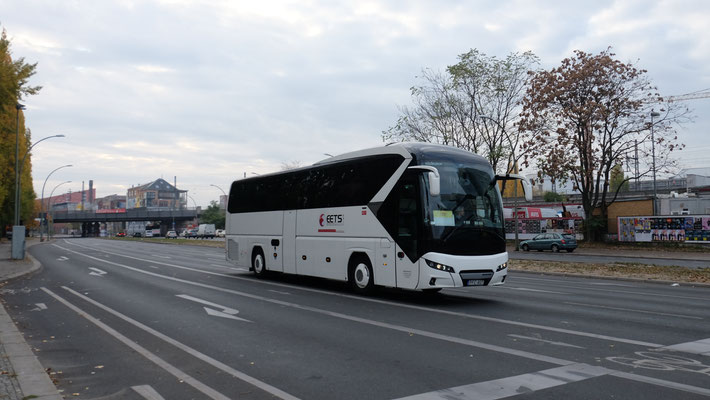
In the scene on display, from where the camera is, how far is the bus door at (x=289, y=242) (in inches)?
638

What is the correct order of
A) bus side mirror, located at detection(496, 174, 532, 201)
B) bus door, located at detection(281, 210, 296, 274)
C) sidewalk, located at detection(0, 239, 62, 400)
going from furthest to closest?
1. bus door, located at detection(281, 210, 296, 274)
2. bus side mirror, located at detection(496, 174, 532, 201)
3. sidewalk, located at detection(0, 239, 62, 400)

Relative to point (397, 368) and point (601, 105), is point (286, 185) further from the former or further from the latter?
point (601, 105)

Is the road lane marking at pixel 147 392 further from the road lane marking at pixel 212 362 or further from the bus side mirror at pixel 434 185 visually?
the bus side mirror at pixel 434 185

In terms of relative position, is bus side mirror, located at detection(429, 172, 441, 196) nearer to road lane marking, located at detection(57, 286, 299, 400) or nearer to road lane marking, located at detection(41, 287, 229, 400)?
road lane marking, located at detection(57, 286, 299, 400)

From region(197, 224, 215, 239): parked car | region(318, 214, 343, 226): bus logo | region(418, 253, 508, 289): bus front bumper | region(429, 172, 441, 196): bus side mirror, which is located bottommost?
region(197, 224, 215, 239): parked car

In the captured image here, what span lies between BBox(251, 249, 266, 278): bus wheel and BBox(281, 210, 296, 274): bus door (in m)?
1.73

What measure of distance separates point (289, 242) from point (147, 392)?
10898 mm

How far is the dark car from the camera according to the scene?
125 ft

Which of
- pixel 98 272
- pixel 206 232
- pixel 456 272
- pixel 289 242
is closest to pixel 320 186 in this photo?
pixel 289 242

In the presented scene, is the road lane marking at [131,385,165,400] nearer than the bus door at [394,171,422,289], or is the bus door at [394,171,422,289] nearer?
the road lane marking at [131,385,165,400]

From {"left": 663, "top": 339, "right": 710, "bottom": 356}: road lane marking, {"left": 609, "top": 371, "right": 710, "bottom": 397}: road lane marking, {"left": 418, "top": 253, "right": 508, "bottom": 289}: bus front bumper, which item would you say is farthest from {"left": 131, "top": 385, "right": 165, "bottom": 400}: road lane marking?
{"left": 418, "top": 253, "right": 508, "bottom": 289}: bus front bumper

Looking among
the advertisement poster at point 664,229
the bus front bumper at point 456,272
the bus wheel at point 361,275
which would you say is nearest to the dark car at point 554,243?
the advertisement poster at point 664,229

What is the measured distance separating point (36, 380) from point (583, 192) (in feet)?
138

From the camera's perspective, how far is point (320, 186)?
15.1 m
